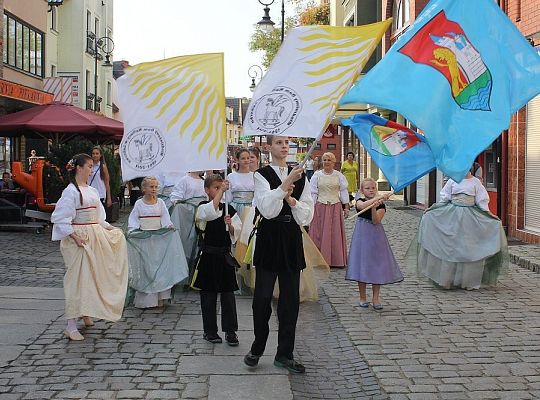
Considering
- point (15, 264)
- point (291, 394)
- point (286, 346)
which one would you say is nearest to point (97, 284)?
point (286, 346)

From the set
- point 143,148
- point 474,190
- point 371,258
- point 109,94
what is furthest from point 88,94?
point 143,148

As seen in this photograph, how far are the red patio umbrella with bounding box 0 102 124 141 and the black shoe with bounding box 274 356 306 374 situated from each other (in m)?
12.5

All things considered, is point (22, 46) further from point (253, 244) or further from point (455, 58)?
point (455, 58)

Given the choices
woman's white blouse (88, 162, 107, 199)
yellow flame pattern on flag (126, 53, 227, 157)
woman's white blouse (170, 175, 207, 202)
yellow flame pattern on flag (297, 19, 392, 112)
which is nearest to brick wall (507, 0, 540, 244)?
woman's white blouse (170, 175, 207, 202)

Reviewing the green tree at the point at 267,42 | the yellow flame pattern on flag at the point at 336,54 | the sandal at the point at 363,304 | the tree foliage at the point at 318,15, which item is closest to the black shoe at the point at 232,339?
the sandal at the point at 363,304

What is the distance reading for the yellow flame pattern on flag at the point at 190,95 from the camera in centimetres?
657

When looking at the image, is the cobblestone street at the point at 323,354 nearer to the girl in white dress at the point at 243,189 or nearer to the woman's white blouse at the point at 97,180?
the girl in white dress at the point at 243,189

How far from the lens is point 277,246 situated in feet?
18.8

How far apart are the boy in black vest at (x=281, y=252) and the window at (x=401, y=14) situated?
64.6ft

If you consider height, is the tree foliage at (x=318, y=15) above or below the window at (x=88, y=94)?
above

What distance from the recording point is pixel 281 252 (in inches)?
225

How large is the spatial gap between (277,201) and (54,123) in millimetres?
12888

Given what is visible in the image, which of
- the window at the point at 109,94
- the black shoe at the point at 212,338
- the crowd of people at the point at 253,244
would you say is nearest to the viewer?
the crowd of people at the point at 253,244

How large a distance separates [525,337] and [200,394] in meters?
3.49
